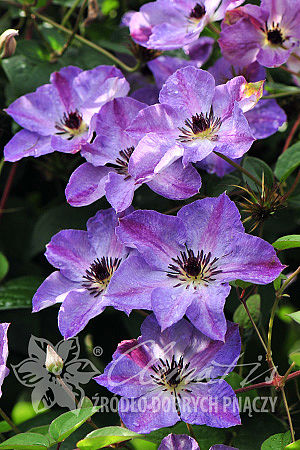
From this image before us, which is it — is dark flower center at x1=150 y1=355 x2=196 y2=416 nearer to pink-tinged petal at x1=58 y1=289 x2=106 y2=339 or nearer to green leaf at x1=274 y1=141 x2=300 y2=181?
pink-tinged petal at x1=58 y1=289 x2=106 y2=339

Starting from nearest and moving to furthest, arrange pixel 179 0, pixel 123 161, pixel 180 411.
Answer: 1. pixel 180 411
2. pixel 123 161
3. pixel 179 0

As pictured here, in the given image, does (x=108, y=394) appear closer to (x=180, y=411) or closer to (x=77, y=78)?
(x=180, y=411)

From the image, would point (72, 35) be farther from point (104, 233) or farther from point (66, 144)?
point (104, 233)

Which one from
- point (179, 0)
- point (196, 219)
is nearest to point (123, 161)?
point (196, 219)

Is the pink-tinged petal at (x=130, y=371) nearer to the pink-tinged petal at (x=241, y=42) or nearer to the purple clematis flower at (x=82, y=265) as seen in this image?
the purple clematis flower at (x=82, y=265)

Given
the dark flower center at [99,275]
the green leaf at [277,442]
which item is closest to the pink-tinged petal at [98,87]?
the dark flower center at [99,275]
